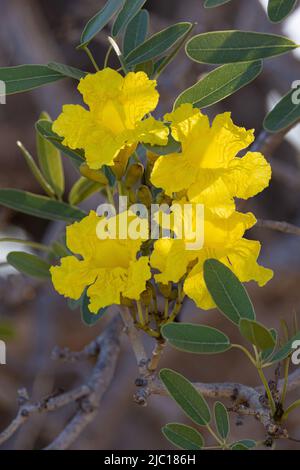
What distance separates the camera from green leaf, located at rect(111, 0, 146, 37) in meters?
1.06

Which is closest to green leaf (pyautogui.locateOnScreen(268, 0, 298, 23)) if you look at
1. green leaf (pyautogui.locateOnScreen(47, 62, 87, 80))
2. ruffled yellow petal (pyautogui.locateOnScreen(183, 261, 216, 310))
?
green leaf (pyautogui.locateOnScreen(47, 62, 87, 80))

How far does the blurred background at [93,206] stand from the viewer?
7.70 ft

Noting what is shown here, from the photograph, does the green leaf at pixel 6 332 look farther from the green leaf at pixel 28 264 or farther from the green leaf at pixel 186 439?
the green leaf at pixel 186 439

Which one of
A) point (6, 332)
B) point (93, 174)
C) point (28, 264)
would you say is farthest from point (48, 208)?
point (6, 332)

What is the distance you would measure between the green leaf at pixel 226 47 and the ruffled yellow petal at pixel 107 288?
0.30 metres

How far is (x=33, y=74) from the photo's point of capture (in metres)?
1.09

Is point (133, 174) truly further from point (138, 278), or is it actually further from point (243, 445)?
point (243, 445)

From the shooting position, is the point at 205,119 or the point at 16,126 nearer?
the point at 205,119

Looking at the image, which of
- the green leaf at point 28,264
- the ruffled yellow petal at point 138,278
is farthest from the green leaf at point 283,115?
the green leaf at point 28,264

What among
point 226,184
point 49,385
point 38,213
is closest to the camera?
point 226,184
